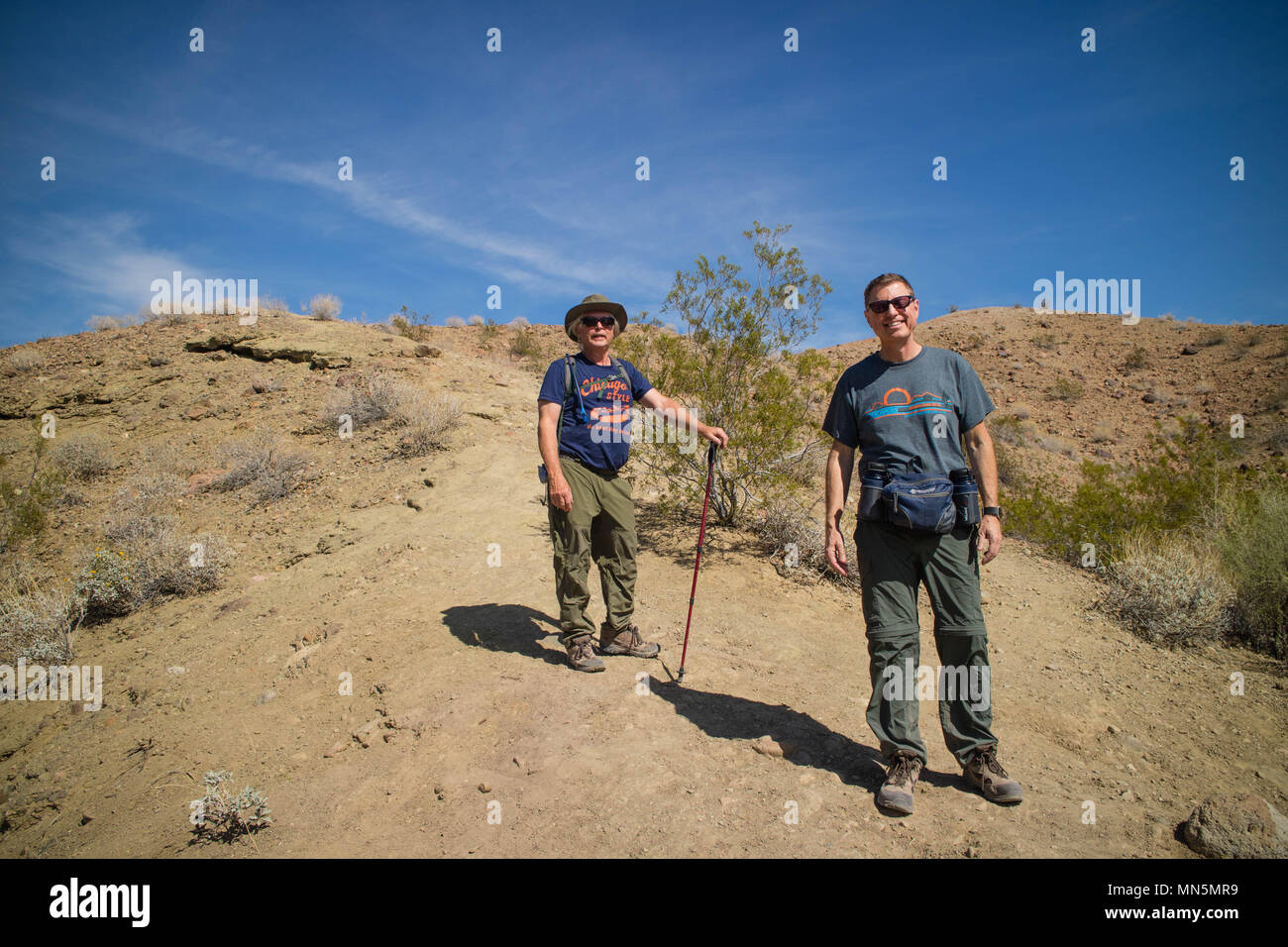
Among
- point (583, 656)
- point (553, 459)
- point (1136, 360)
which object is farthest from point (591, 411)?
point (1136, 360)

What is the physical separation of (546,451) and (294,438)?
7937mm

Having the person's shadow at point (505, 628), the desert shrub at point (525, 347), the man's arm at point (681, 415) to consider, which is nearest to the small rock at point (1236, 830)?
the man's arm at point (681, 415)

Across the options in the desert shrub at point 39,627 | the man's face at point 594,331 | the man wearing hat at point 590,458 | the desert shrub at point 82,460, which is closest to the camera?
the man wearing hat at point 590,458

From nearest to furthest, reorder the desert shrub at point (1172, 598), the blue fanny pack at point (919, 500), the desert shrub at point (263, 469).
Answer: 1. the blue fanny pack at point (919, 500)
2. the desert shrub at point (1172, 598)
3. the desert shrub at point (263, 469)

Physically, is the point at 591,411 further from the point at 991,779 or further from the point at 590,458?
the point at 991,779

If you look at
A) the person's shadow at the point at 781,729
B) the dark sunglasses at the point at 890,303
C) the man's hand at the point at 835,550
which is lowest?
the person's shadow at the point at 781,729

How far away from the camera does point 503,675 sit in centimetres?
407

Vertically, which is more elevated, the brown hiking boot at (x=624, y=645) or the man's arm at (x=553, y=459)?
the man's arm at (x=553, y=459)

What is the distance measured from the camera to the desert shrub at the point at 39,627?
557cm

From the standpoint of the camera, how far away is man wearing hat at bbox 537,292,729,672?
385 centimetres

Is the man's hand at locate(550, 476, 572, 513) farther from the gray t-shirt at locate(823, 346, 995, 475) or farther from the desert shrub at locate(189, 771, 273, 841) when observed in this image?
the desert shrub at locate(189, 771, 273, 841)

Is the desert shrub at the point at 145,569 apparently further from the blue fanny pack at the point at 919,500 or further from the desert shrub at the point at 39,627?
the blue fanny pack at the point at 919,500

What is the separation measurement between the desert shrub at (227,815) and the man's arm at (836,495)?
2867mm
